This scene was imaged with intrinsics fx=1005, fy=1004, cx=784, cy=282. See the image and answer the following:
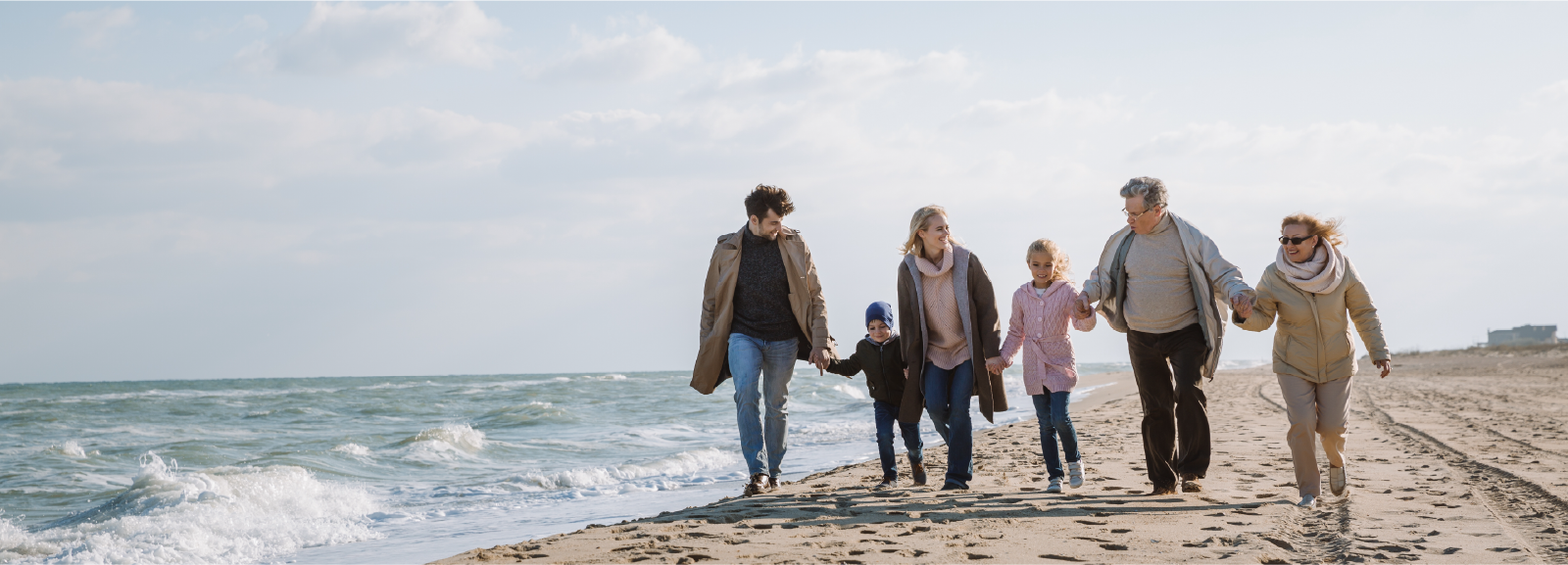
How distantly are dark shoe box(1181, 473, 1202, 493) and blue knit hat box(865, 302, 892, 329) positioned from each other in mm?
1774

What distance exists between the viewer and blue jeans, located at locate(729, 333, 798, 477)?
18.1ft

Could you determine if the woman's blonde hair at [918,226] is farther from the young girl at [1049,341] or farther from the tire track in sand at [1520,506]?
the tire track in sand at [1520,506]

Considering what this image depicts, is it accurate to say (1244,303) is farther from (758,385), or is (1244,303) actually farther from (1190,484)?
(758,385)

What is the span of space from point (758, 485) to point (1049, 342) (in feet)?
5.87

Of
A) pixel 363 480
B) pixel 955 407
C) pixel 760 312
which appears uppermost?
pixel 760 312

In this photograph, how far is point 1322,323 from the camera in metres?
4.48

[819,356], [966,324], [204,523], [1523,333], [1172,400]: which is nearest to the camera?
[1172,400]

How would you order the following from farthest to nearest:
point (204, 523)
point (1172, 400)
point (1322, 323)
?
point (204, 523) < point (1172, 400) < point (1322, 323)

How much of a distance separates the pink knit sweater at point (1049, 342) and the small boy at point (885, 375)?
2.36 ft

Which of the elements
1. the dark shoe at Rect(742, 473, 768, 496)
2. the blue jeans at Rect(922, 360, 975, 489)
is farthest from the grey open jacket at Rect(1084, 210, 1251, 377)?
Answer: the dark shoe at Rect(742, 473, 768, 496)

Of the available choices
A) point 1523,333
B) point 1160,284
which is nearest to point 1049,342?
point 1160,284

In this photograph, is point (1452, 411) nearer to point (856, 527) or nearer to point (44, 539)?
point (856, 527)

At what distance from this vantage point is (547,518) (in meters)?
6.51

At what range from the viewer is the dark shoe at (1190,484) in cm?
491
